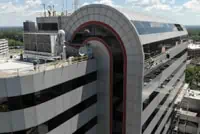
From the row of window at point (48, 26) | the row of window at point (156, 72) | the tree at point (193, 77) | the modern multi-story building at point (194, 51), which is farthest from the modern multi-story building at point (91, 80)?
the modern multi-story building at point (194, 51)

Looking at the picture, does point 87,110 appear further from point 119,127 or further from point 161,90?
point 161,90

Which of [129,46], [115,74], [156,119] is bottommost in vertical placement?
[156,119]

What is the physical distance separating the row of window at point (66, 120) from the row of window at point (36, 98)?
2.31 meters

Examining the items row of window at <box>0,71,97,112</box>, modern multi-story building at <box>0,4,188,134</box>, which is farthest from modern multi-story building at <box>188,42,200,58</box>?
row of window at <box>0,71,97,112</box>

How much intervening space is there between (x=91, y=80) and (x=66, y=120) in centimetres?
595

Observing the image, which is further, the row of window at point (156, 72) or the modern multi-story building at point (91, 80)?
→ the row of window at point (156, 72)

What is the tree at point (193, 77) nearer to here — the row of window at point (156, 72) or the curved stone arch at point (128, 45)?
the row of window at point (156, 72)

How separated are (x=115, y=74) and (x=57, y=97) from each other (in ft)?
29.4

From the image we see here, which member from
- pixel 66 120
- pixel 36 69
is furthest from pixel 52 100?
pixel 66 120

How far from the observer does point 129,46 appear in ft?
74.9

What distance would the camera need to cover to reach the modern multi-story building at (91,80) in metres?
17.2

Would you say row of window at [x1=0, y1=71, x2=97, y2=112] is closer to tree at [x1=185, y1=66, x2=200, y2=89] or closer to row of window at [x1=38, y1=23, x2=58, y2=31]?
row of window at [x1=38, y1=23, x2=58, y2=31]

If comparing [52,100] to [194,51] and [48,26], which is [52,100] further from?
[194,51]

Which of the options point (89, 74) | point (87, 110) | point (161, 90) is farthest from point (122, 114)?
point (161, 90)
